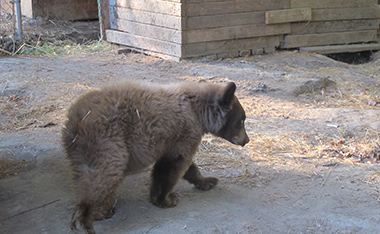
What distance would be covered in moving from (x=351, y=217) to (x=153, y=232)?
1852 mm

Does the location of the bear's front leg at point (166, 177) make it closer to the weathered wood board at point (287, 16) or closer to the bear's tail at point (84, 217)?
the bear's tail at point (84, 217)

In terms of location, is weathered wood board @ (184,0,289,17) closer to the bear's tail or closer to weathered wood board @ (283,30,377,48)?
weathered wood board @ (283,30,377,48)

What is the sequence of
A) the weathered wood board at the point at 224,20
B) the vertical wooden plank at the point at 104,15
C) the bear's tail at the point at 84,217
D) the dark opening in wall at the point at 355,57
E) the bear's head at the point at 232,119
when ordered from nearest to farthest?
the bear's tail at the point at 84,217 → the bear's head at the point at 232,119 → the weathered wood board at the point at 224,20 → the vertical wooden plank at the point at 104,15 → the dark opening in wall at the point at 355,57

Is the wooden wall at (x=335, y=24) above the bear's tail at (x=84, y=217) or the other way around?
above

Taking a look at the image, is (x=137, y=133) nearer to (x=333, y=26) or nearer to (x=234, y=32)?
(x=234, y=32)

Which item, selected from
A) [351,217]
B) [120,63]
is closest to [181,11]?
[120,63]

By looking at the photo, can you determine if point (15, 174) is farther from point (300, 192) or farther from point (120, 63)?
point (120, 63)

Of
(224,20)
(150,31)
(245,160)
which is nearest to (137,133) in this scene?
(245,160)

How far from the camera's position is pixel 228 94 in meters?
4.45

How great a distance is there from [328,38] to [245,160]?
7.14 m

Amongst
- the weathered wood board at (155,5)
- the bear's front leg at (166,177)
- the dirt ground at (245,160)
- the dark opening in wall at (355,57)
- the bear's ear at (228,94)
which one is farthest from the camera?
the dark opening in wall at (355,57)

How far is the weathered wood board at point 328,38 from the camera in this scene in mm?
11234

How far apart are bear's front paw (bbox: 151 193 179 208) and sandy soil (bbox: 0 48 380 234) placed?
6cm

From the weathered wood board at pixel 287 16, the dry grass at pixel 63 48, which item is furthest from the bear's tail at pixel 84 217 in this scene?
the weathered wood board at pixel 287 16
